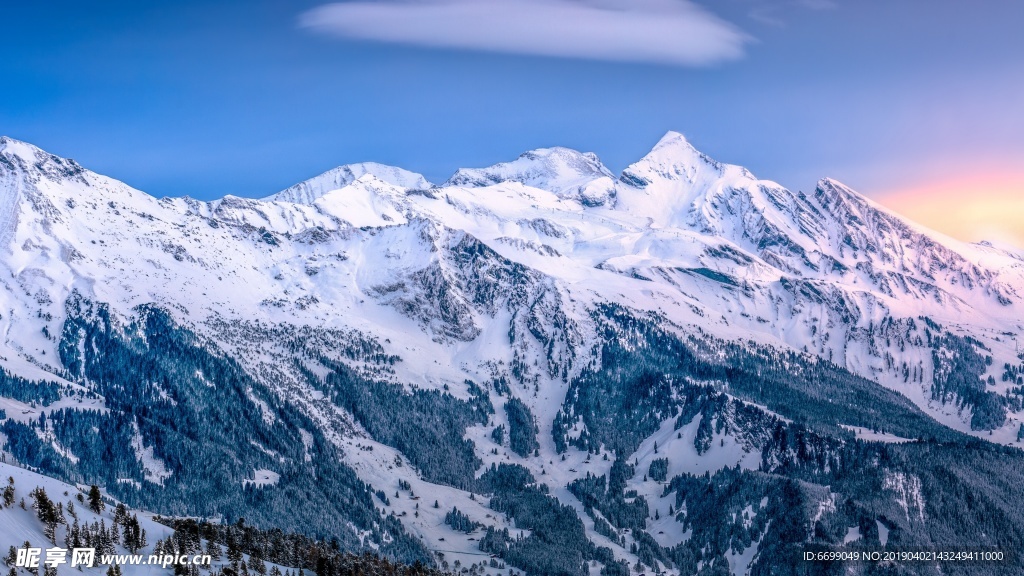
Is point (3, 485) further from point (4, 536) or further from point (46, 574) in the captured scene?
point (46, 574)

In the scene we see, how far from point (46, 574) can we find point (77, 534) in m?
23.0

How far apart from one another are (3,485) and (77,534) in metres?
20.5

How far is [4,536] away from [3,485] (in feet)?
81.1

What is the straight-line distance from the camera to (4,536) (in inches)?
6929

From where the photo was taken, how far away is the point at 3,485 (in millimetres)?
198000

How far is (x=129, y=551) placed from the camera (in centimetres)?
19788

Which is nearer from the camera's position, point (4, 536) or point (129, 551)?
point (4, 536)

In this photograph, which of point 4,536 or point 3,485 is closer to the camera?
point 4,536

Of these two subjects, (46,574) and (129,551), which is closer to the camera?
Result: (46,574)

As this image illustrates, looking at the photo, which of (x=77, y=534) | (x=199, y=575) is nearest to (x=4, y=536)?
(x=77, y=534)

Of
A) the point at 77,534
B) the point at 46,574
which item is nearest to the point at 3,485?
the point at 77,534

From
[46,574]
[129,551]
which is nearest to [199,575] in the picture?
[129,551]

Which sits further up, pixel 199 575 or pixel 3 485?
pixel 3 485

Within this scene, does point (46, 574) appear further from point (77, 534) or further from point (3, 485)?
point (3, 485)
